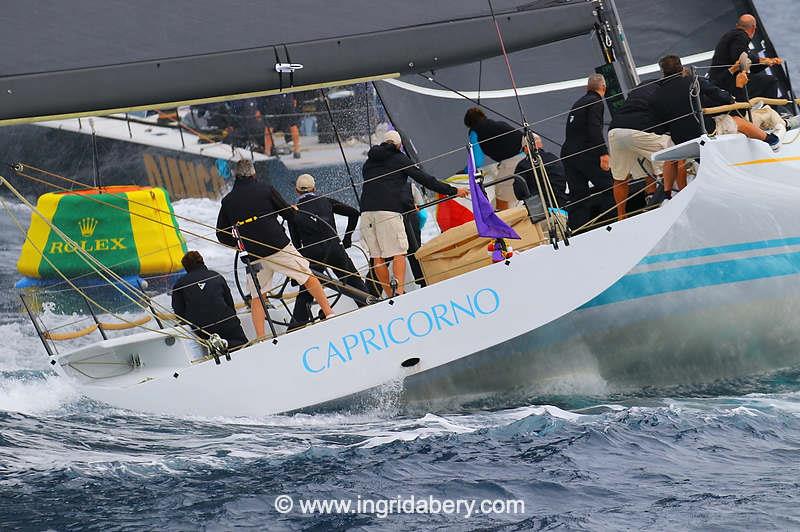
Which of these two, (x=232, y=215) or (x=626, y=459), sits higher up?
(x=232, y=215)

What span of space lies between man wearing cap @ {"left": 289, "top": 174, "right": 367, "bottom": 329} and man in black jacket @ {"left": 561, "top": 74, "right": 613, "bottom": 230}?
131 centimetres

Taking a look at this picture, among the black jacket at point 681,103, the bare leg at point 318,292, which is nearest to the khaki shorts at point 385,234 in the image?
the bare leg at point 318,292

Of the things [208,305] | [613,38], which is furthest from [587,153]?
[208,305]


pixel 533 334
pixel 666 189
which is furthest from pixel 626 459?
pixel 666 189

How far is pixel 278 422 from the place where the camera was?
6.26 meters

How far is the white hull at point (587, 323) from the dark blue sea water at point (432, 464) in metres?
0.13

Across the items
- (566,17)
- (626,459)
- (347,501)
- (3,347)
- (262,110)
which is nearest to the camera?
(347,501)

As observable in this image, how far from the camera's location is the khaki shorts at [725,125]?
6.62 metres

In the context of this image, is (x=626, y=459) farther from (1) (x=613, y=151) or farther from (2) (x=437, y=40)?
(2) (x=437, y=40)

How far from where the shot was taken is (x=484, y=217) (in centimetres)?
612

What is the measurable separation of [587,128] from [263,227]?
1957 millimetres

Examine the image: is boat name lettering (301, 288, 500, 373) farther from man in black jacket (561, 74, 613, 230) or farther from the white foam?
the white foam

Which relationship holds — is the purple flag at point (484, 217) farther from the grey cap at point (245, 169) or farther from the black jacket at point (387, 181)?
the grey cap at point (245, 169)

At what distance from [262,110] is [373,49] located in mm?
8469
